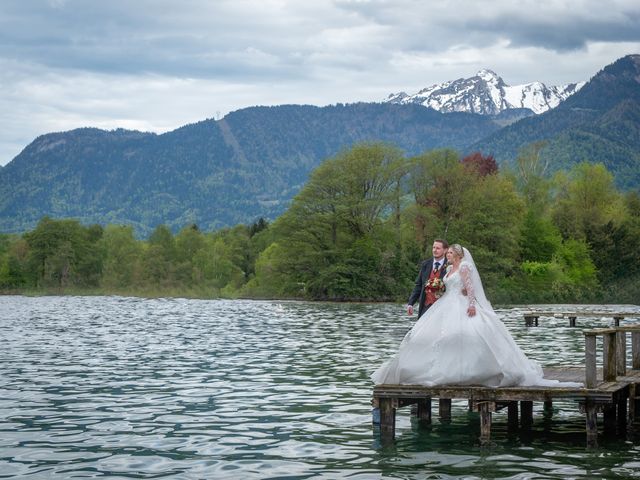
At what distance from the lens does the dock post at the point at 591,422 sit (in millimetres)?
17141

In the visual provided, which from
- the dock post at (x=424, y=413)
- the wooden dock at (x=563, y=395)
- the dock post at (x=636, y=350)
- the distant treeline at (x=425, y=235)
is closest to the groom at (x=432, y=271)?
the dock post at (x=424, y=413)

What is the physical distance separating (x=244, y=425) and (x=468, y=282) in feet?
17.5

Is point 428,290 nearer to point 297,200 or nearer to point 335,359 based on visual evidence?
point 335,359

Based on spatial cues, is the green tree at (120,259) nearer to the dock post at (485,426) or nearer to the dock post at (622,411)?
the dock post at (622,411)

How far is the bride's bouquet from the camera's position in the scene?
20.1 metres

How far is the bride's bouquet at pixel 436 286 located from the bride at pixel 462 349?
1.19m

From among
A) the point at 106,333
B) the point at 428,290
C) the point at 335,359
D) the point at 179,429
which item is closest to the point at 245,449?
the point at 179,429

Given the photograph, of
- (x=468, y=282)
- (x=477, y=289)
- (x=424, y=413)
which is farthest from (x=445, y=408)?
(x=468, y=282)

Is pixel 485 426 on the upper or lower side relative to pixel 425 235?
lower

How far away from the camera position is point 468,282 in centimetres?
1862

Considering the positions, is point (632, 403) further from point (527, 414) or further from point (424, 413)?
point (424, 413)

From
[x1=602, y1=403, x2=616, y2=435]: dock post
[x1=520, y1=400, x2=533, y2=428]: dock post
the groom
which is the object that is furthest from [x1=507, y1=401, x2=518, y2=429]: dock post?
the groom

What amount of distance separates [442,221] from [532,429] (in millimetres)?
78877

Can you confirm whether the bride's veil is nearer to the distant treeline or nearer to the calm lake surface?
the calm lake surface
